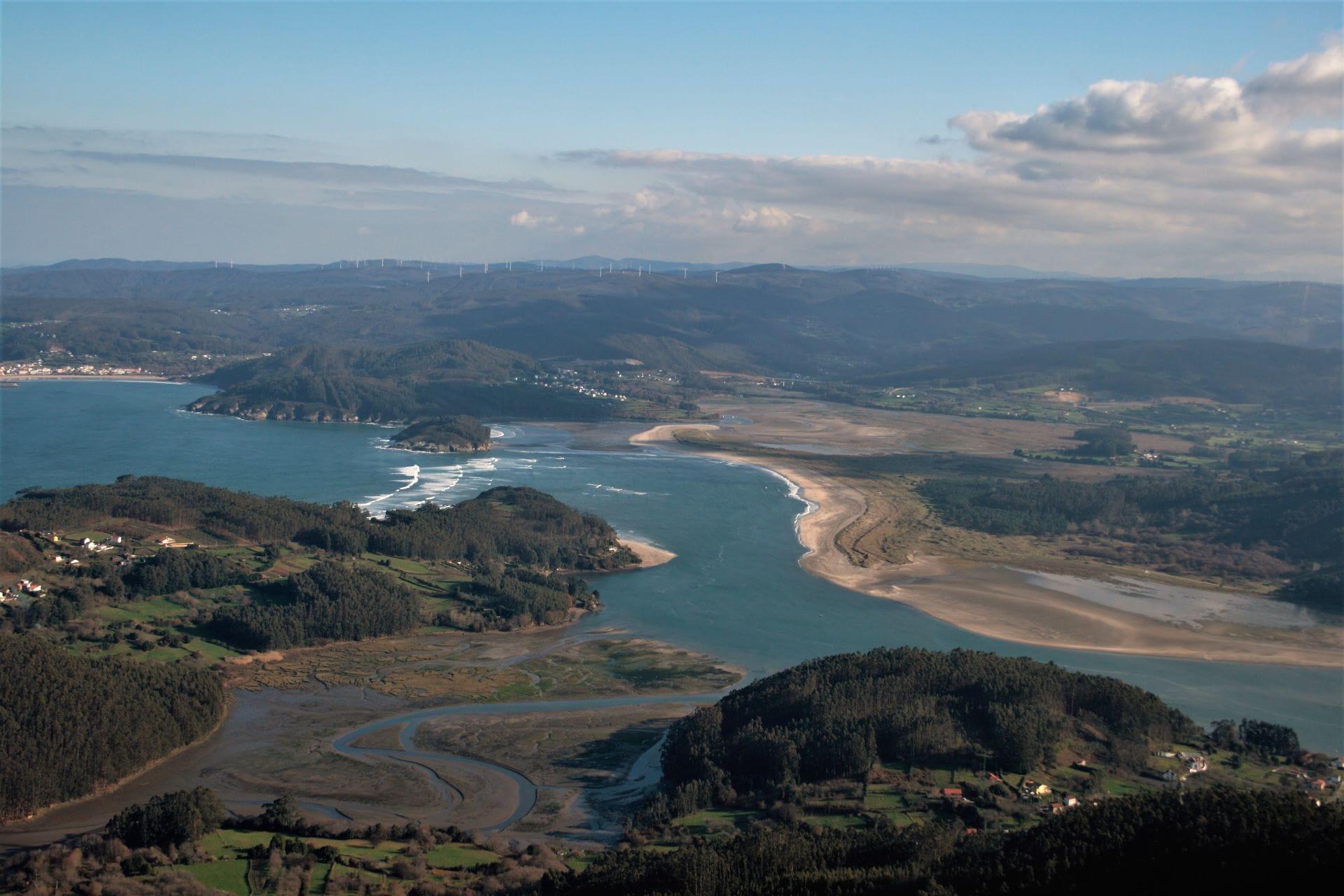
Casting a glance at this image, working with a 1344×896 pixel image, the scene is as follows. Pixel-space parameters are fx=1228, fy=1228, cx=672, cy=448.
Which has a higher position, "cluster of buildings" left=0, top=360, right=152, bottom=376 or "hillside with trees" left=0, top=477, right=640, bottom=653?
"hillside with trees" left=0, top=477, right=640, bottom=653

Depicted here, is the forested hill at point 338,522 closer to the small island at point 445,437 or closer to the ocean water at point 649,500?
the ocean water at point 649,500

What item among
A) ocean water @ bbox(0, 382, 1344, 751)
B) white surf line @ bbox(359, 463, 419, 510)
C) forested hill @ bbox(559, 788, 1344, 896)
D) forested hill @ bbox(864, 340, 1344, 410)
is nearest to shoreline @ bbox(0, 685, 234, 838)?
forested hill @ bbox(559, 788, 1344, 896)

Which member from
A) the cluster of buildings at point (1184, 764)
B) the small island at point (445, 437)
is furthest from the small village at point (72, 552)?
the small island at point (445, 437)

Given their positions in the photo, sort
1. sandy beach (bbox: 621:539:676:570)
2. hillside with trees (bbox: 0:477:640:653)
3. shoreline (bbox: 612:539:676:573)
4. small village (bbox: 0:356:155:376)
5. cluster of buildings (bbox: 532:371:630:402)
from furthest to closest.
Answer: small village (bbox: 0:356:155:376) < cluster of buildings (bbox: 532:371:630:402) < sandy beach (bbox: 621:539:676:570) < shoreline (bbox: 612:539:676:573) < hillside with trees (bbox: 0:477:640:653)

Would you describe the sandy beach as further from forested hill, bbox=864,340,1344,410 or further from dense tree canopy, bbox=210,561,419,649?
forested hill, bbox=864,340,1344,410

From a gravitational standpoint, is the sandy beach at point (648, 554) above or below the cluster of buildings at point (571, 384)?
below

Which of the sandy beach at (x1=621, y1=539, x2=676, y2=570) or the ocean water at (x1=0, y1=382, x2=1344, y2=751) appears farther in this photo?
the sandy beach at (x1=621, y1=539, x2=676, y2=570)

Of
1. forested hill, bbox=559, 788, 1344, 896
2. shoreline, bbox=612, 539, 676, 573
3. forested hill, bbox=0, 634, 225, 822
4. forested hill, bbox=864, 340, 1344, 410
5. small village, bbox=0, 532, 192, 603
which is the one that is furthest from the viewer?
forested hill, bbox=864, 340, 1344, 410
